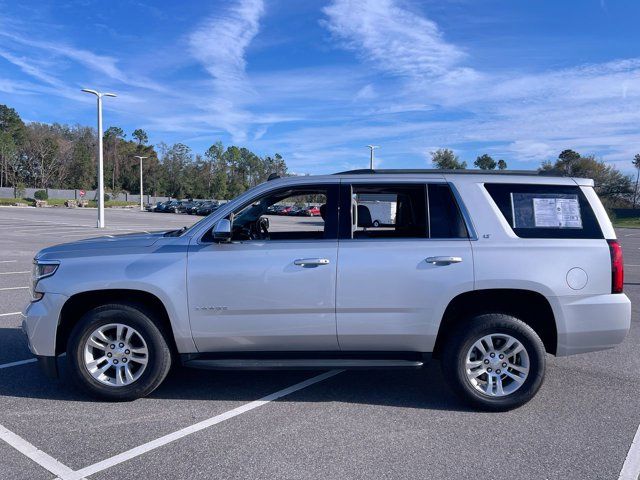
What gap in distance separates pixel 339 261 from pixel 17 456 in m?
2.63

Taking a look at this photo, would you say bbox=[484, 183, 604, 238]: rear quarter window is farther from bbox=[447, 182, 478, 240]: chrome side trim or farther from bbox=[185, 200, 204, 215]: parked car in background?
bbox=[185, 200, 204, 215]: parked car in background

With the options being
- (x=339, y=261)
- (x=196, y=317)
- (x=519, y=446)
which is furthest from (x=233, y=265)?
(x=519, y=446)

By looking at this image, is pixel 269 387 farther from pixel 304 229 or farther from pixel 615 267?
pixel 615 267

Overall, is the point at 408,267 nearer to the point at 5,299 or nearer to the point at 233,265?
the point at 233,265

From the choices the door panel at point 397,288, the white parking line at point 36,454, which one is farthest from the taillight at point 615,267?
the white parking line at point 36,454

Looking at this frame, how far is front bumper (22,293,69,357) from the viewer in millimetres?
4359

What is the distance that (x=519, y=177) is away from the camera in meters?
4.56

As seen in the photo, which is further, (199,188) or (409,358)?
(199,188)

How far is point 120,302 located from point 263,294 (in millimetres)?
1242

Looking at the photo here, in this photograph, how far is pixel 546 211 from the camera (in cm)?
445

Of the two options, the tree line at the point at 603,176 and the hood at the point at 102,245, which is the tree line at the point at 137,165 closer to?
the tree line at the point at 603,176

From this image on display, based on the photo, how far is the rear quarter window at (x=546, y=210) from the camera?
4.41 metres

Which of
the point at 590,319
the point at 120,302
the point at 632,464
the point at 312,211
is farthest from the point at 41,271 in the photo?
the point at 312,211

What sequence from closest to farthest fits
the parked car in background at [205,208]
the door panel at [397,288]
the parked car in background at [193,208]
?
the door panel at [397,288]
the parked car in background at [205,208]
the parked car in background at [193,208]
